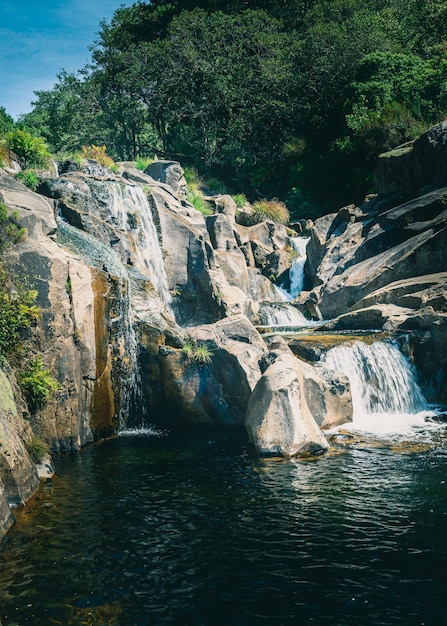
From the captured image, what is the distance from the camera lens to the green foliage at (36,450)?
13.0 m

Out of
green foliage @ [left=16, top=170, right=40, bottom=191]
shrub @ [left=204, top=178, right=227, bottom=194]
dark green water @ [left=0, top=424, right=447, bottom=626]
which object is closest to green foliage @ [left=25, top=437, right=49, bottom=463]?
dark green water @ [left=0, top=424, right=447, bottom=626]

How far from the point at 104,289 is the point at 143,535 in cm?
883

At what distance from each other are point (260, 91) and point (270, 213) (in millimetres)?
12168

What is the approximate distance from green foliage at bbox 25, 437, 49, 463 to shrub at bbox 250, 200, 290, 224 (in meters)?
25.5

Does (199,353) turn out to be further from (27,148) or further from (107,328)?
(27,148)

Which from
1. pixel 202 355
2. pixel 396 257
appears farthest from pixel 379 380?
pixel 396 257

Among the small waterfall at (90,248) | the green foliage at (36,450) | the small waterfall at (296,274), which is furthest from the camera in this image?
the small waterfall at (296,274)

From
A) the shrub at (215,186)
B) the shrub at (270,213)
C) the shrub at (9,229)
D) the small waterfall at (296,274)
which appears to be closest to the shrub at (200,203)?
the shrub at (270,213)

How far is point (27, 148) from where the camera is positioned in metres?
23.2

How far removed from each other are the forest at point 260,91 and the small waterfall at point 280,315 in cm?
1306

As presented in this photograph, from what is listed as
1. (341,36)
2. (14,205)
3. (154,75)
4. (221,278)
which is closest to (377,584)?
(14,205)

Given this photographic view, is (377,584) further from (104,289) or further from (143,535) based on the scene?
(104,289)

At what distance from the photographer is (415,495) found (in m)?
11.1

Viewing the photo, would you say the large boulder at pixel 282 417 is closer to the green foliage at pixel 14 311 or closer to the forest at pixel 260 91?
the green foliage at pixel 14 311
